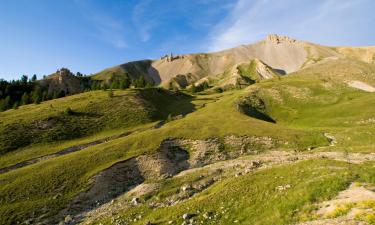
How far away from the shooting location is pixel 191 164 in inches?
2064

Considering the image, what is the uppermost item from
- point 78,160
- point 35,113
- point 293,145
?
point 35,113

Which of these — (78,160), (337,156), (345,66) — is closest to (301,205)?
(337,156)

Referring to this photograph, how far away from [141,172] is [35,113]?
5206 centimetres

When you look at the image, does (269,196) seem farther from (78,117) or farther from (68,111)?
(68,111)

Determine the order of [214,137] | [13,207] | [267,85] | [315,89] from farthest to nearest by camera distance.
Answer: [267,85]
[315,89]
[214,137]
[13,207]

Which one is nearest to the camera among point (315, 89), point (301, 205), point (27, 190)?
point (301, 205)

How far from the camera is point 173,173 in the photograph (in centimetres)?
4919

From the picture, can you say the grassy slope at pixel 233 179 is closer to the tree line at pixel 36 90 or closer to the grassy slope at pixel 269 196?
the grassy slope at pixel 269 196

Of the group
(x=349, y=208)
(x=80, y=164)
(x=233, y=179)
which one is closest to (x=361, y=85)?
(x=233, y=179)

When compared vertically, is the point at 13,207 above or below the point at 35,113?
below

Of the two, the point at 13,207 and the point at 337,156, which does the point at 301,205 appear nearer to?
the point at 337,156

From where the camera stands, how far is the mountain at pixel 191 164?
27078 millimetres

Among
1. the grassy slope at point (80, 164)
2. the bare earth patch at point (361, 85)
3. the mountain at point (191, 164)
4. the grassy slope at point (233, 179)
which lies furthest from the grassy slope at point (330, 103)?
the grassy slope at point (80, 164)

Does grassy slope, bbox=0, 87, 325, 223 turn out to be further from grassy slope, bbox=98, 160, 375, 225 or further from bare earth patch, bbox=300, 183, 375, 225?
bare earth patch, bbox=300, 183, 375, 225
